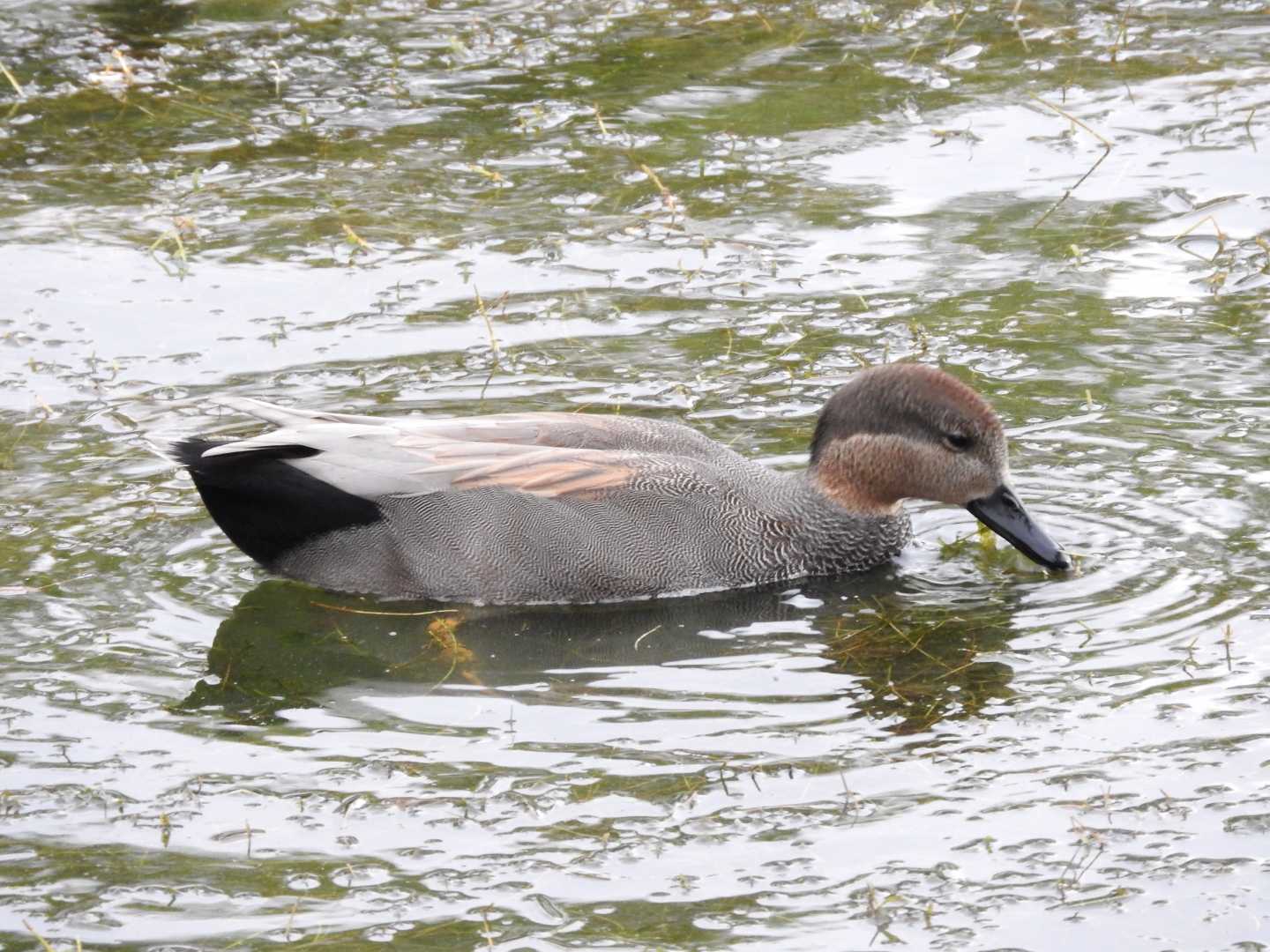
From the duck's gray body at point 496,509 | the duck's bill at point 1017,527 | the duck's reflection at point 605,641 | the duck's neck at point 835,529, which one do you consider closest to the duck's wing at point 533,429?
the duck's gray body at point 496,509

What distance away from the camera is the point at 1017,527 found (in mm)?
6812

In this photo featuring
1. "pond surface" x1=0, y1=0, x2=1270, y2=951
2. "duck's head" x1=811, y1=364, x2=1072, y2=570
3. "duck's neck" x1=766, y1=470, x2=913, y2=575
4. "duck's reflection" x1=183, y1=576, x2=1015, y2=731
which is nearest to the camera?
"pond surface" x1=0, y1=0, x2=1270, y2=951

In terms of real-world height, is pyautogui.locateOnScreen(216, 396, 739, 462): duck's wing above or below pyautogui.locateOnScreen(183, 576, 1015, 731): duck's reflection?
above

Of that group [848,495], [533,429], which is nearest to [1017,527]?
[848,495]

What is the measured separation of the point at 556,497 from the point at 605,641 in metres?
0.55

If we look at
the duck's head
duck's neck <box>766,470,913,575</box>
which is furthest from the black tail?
the duck's head

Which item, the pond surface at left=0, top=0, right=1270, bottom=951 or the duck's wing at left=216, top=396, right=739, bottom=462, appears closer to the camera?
the pond surface at left=0, top=0, right=1270, bottom=951

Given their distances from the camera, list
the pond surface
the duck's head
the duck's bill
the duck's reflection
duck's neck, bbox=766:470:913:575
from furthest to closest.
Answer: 1. duck's neck, bbox=766:470:913:575
2. the duck's head
3. the duck's bill
4. the duck's reflection
5. the pond surface

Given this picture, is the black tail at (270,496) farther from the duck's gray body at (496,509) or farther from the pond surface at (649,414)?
the pond surface at (649,414)

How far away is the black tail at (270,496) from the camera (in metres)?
6.77

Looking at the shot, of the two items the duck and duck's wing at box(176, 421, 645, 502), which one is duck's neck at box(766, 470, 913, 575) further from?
duck's wing at box(176, 421, 645, 502)

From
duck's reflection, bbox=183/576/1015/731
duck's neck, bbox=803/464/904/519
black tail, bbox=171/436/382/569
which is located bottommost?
duck's reflection, bbox=183/576/1015/731

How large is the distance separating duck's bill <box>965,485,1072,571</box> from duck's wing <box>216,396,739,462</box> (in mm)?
874

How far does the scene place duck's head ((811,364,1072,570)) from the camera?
272 inches
